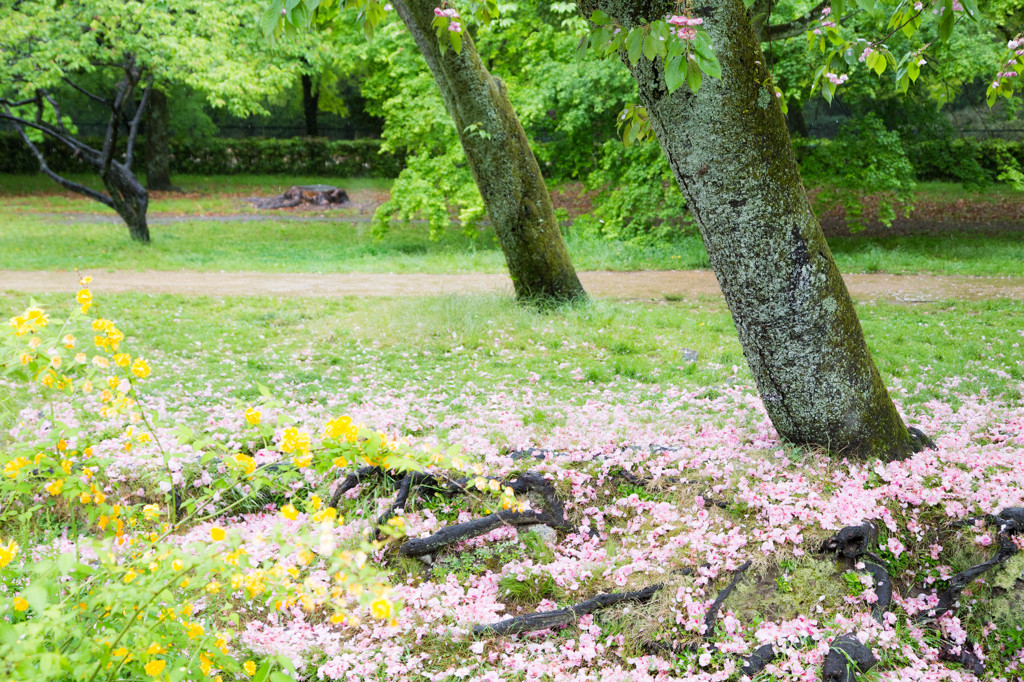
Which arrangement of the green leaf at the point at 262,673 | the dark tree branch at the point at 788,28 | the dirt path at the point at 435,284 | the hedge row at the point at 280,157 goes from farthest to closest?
the hedge row at the point at 280,157 < the dirt path at the point at 435,284 < the dark tree branch at the point at 788,28 < the green leaf at the point at 262,673

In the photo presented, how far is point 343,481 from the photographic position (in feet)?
13.6

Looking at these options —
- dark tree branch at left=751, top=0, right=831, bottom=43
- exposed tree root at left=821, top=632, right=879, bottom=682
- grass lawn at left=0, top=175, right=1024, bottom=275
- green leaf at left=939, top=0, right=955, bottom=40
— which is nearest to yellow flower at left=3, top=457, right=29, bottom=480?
exposed tree root at left=821, top=632, right=879, bottom=682

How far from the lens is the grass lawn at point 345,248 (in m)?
13.5

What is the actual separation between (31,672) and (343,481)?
2.34 meters

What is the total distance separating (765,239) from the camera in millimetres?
3721

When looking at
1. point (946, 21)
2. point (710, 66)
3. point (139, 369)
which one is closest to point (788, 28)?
point (946, 21)

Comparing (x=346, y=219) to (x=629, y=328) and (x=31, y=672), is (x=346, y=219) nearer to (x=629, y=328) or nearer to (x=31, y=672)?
(x=629, y=328)

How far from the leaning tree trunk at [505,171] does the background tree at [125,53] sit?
7465 mm

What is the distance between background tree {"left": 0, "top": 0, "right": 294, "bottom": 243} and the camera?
13.8 meters

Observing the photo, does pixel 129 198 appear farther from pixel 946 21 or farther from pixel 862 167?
pixel 946 21

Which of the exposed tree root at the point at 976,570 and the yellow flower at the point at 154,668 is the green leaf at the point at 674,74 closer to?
the exposed tree root at the point at 976,570

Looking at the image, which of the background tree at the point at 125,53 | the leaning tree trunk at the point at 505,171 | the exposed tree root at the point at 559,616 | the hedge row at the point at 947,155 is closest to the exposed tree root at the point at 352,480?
the exposed tree root at the point at 559,616

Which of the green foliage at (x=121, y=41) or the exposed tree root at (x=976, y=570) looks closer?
the exposed tree root at (x=976, y=570)

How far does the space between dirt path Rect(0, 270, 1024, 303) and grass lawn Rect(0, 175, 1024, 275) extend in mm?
736
